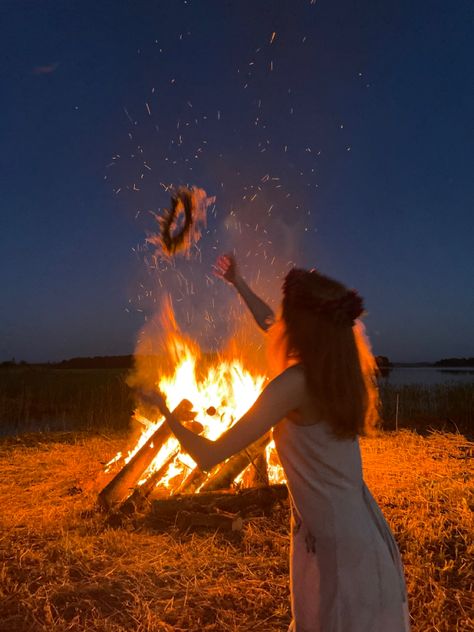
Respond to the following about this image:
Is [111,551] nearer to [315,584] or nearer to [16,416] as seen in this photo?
[315,584]

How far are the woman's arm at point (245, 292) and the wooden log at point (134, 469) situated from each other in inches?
114

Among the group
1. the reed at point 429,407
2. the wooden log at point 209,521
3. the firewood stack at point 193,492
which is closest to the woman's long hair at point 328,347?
the wooden log at point 209,521

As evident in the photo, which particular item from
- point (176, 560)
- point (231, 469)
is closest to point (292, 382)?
point (176, 560)

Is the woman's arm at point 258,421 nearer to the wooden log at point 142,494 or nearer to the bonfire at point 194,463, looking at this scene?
the bonfire at point 194,463

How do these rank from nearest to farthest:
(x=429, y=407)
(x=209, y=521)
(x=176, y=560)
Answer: (x=176, y=560) < (x=209, y=521) < (x=429, y=407)

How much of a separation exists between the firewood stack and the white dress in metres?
3.12

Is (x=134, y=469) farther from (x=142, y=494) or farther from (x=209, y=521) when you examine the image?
(x=209, y=521)

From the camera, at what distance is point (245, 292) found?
3.10 m

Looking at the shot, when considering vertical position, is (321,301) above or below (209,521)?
above

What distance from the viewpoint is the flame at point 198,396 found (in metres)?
6.23

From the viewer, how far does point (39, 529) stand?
16.8 ft

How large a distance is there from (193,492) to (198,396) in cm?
123

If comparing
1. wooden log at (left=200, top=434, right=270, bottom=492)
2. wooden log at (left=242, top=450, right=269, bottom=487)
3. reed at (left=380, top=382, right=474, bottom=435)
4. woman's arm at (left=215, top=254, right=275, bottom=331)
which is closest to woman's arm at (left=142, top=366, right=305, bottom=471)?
woman's arm at (left=215, top=254, right=275, bottom=331)

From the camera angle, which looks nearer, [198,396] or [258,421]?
[258,421]
